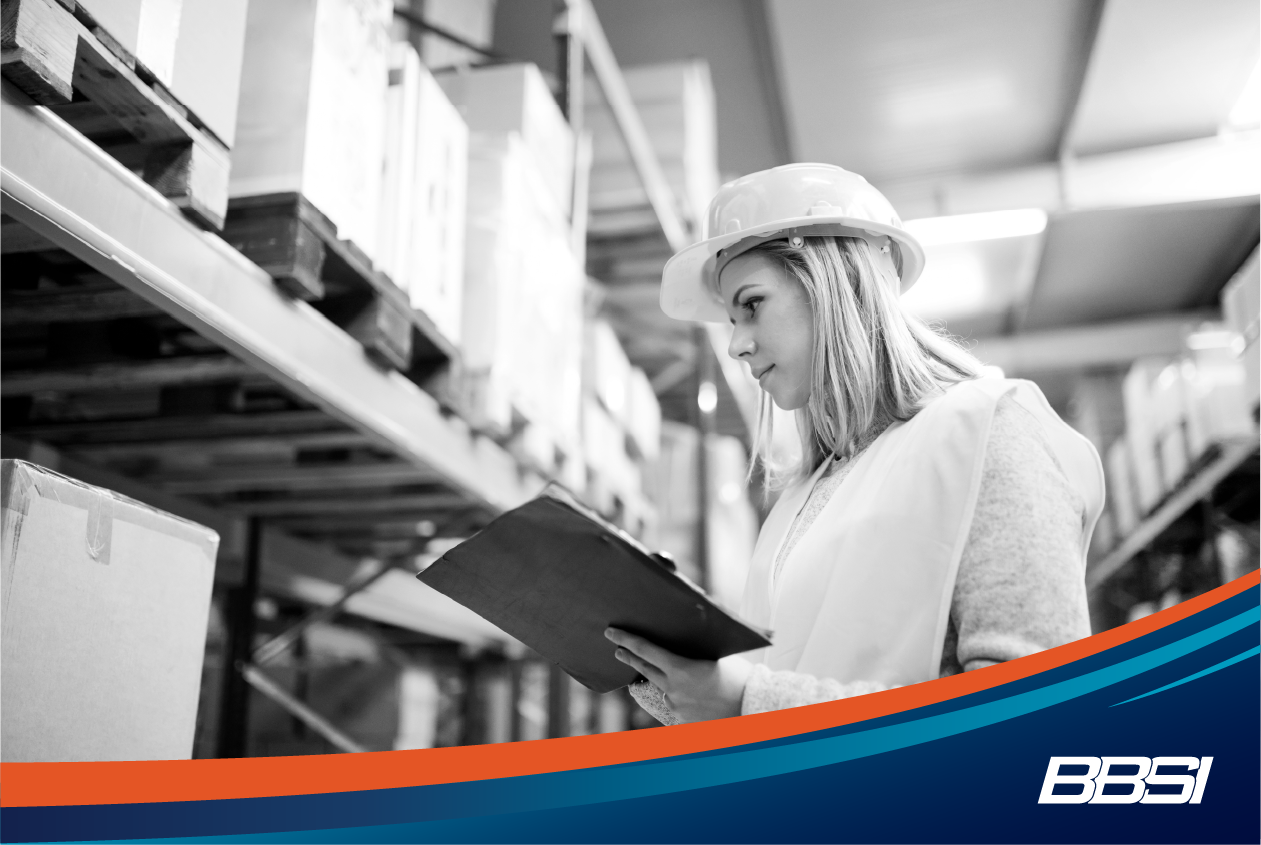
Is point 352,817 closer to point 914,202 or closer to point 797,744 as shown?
point 797,744

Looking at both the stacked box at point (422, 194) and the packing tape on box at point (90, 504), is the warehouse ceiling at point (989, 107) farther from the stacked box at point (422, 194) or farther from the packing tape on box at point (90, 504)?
the packing tape on box at point (90, 504)

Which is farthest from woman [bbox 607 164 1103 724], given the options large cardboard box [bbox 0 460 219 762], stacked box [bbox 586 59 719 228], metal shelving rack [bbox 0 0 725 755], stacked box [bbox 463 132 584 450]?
stacked box [bbox 586 59 719 228]

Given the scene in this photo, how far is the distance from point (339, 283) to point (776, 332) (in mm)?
1412

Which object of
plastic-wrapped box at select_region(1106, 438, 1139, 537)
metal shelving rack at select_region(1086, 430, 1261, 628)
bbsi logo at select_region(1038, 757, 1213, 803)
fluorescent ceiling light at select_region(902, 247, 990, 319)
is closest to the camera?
bbsi logo at select_region(1038, 757, 1213, 803)

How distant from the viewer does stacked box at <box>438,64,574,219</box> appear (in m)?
4.03

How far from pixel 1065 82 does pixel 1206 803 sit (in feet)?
29.0

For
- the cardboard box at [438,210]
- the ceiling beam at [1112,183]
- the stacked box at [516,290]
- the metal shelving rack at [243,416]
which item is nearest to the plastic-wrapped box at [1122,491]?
the ceiling beam at [1112,183]

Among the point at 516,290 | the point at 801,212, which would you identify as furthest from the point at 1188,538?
the point at 801,212

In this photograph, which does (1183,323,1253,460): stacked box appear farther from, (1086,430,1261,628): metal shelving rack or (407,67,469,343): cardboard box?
(407,67,469,343): cardboard box

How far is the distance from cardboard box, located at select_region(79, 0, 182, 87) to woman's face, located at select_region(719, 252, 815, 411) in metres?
1.10

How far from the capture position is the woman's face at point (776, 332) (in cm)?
177

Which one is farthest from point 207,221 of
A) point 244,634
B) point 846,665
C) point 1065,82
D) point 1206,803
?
point 1065,82

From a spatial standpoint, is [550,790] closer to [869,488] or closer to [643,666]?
[643,666]

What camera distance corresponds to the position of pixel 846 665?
146 centimetres
